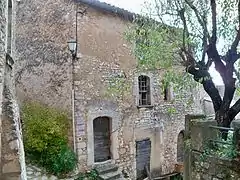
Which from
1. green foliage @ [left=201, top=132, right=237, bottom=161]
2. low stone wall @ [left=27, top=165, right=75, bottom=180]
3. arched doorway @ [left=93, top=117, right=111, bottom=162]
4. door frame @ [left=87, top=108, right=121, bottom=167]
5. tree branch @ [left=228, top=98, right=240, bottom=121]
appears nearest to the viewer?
green foliage @ [left=201, top=132, right=237, bottom=161]

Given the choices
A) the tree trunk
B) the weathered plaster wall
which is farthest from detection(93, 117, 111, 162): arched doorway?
the tree trunk

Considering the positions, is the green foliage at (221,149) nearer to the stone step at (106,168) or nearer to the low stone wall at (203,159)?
the low stone wall at (203,159)

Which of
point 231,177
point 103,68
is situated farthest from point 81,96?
point 231,177

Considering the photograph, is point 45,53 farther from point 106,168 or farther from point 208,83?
point 208,83

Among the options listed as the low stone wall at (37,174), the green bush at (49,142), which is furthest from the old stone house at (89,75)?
the low stone wall at (37,174)

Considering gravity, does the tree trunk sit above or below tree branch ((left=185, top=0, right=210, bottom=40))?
below

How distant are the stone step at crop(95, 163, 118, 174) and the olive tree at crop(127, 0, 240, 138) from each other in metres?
4.20

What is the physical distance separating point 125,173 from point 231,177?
6.53 metres

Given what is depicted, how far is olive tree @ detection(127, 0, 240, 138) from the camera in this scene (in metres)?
7.33

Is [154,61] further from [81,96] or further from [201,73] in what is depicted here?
[81,96]

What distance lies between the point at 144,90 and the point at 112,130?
8.14 feet

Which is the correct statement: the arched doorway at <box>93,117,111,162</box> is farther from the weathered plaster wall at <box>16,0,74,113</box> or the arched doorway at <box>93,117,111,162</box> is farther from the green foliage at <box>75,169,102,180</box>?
the weathered plaster wall at <box>16,0,74,113</box>

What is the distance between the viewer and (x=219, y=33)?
778cm

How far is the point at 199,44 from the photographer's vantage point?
8.15 metres
